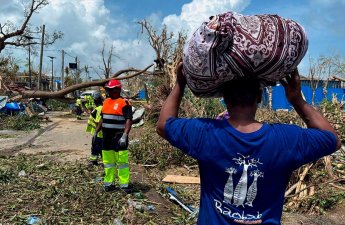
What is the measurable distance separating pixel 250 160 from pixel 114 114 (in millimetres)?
4936

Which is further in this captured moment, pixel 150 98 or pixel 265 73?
pixel 150 98

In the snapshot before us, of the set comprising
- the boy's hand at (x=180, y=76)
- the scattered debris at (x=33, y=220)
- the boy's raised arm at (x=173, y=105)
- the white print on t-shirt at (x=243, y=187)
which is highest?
the boy's hand at (x=180, y=76)

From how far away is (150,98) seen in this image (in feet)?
51.8

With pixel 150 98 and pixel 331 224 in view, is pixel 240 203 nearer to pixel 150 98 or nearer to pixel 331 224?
pixel 331 224

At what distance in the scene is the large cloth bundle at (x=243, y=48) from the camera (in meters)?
1.69

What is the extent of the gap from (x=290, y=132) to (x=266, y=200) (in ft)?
→ 1.01

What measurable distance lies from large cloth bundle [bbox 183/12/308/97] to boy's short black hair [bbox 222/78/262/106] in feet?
0.13

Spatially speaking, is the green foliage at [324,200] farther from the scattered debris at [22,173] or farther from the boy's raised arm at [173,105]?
the scattered debris at [22,173]

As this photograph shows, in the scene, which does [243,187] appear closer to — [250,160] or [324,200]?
[250,160]

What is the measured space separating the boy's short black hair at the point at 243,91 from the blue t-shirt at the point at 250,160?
0.11 m

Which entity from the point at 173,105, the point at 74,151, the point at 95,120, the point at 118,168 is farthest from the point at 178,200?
the point at 74,151

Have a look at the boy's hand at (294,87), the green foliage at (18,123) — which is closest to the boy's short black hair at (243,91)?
the boy's hand at (294,87)

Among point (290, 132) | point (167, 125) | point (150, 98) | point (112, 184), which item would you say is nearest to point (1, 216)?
point (112, 184)

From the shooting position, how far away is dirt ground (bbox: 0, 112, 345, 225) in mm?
5629
